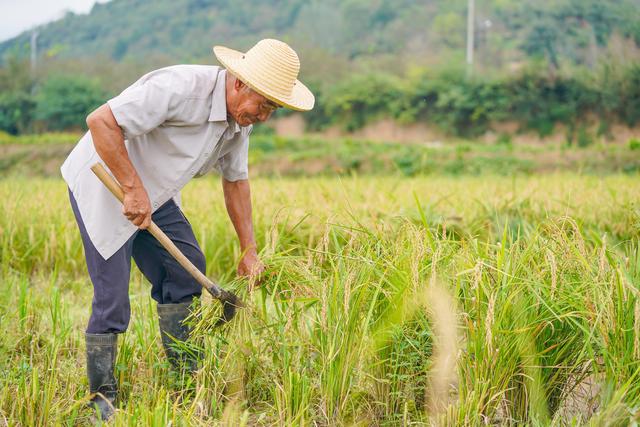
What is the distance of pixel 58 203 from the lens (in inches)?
233

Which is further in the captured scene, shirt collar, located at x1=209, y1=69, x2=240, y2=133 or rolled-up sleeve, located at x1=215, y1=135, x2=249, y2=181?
rolled-up sleeve, located at x1=215, y1=135, x2=249, y2=181

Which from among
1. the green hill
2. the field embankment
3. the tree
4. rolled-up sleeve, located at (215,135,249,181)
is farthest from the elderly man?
the green hill

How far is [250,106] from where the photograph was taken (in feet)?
8.31

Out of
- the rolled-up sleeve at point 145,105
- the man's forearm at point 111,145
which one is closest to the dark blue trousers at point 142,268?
the man's forearm at point 111,145

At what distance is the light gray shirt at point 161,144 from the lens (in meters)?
2.47

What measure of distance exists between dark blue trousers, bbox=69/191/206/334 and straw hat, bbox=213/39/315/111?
629mm

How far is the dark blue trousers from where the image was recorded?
100 inches

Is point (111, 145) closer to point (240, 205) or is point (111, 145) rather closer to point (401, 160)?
point (240, 205)

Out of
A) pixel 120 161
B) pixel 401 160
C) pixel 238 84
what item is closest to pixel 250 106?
pixel 238 84

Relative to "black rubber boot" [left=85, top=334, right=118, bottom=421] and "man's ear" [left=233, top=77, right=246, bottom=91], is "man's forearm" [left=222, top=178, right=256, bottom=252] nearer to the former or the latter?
"man's ear" [left=233, top=77, right=246, bottom=91]

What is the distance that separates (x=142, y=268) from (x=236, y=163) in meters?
0.55

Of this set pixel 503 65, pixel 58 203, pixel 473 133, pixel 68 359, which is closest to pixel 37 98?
pixel 473 133

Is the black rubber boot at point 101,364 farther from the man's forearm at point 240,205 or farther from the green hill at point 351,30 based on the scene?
the green hill at point 351,30

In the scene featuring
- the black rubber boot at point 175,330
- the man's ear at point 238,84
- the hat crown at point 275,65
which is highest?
the hat crown at point 275,65
